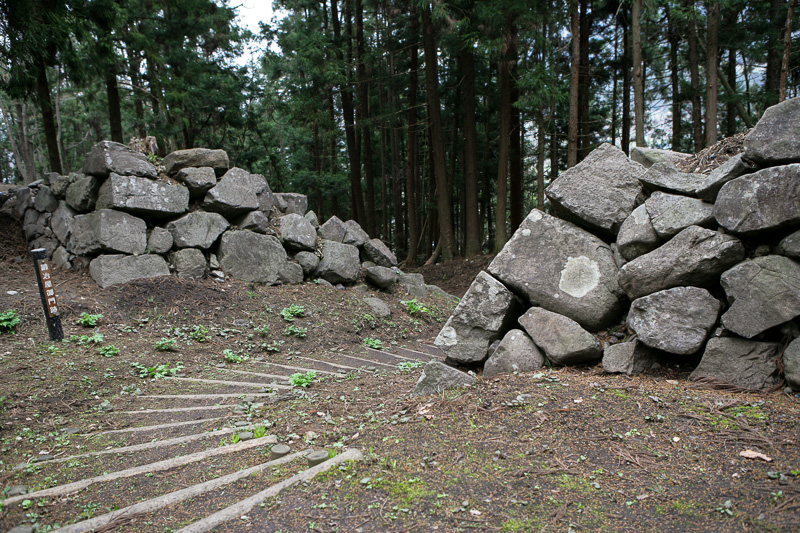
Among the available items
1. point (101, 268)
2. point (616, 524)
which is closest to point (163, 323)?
point (101, 268)

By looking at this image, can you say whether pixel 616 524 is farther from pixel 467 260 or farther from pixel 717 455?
pixel 467 260

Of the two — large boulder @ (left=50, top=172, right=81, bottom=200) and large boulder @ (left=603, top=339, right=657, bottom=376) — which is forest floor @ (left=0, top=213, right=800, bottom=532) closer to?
large boulder @ (left=603, top=339, right=657, bottom=376)

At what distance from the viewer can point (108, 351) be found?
5.50 metres

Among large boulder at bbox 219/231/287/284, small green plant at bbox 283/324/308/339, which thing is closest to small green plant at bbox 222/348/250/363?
small green plant at bbox 283/324/308/339

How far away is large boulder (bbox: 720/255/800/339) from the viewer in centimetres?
302

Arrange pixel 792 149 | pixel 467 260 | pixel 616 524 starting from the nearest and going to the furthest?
pixel 616 524 → pixel 792 149 → pixel 467 260

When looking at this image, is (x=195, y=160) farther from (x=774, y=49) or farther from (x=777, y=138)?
(x=774, y=49)

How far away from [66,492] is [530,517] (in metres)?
2.59

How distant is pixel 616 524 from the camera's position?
6.88 feet

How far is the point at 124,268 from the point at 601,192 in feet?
23.2

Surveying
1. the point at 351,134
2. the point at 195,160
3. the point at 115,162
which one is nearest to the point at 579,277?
the point at 195,160

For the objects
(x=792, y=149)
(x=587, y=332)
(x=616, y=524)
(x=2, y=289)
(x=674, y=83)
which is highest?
(x=674, y=83)

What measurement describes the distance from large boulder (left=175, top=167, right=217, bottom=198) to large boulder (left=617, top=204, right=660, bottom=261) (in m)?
7.06

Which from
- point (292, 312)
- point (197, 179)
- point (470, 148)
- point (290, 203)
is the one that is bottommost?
point (292, 312)
